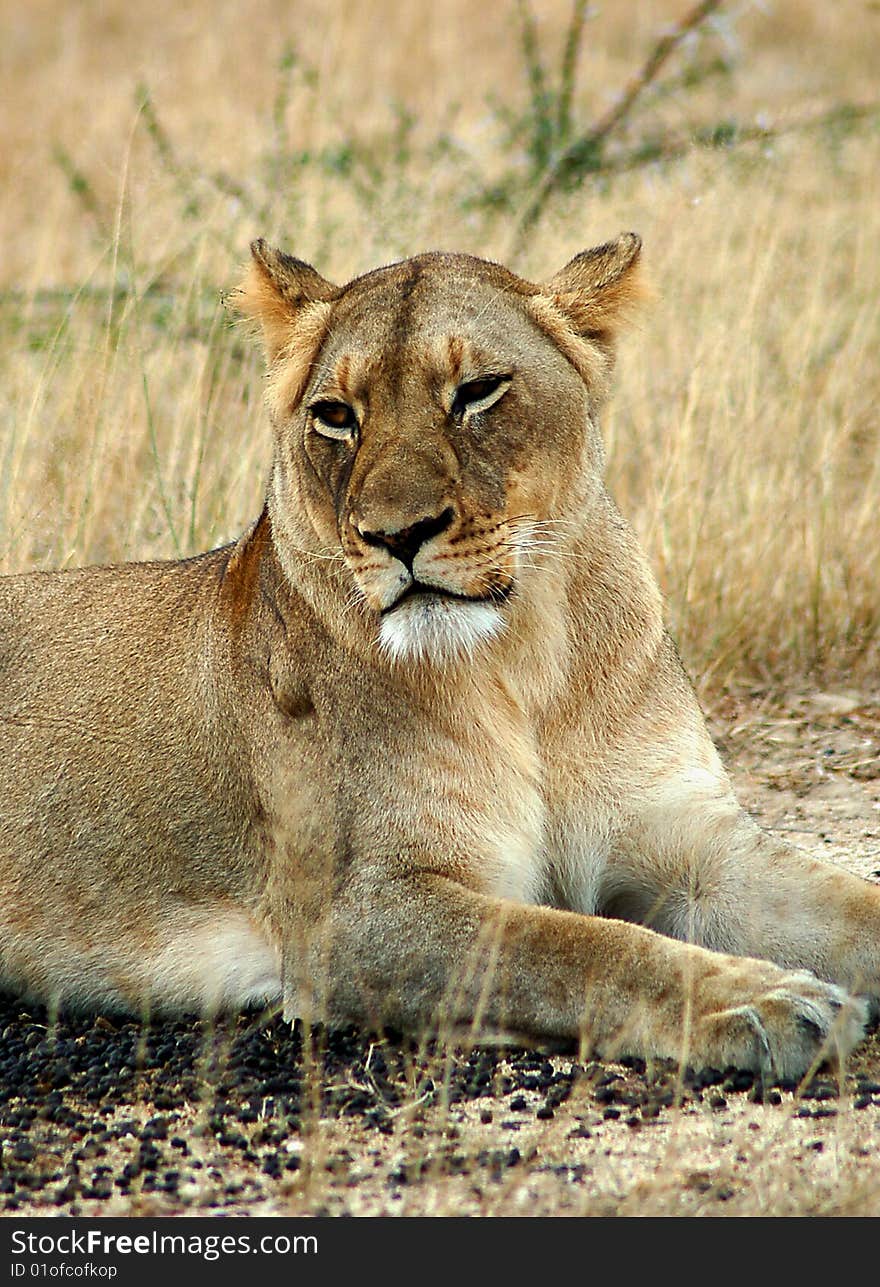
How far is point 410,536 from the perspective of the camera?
366cm

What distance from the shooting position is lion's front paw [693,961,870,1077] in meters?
3.42

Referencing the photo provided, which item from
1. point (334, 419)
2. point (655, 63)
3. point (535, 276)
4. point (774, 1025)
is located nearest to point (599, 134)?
point (655, 63)

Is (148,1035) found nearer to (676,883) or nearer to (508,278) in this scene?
(676,883)

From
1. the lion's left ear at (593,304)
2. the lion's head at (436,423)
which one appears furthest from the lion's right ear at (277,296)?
the lion's left ear at (593,304)

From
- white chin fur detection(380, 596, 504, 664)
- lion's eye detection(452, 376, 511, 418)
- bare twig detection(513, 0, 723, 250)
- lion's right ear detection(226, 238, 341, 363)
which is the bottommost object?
white chin fur detection(380, 596, 504, 664)

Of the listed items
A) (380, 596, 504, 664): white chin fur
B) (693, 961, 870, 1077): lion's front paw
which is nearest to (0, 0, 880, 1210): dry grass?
(380, 596, 504, 664): white chin fur

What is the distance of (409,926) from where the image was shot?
3.83m

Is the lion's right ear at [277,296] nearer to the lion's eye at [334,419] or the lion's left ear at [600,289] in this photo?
the lion's eye at [334,419]

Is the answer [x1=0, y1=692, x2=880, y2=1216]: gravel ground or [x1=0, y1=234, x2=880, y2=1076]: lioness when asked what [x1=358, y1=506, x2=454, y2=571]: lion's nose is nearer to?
[x1=0, y1=234, x2=880, y2=1076]: lioness

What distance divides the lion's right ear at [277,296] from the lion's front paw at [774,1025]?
188cm

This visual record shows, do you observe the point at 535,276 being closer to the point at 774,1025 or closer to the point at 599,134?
the point at 599,134

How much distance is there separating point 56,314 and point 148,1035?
15.8ft

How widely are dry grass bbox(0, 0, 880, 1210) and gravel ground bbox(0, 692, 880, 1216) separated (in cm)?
195

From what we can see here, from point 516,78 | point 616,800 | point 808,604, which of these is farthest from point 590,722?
point 516,78
